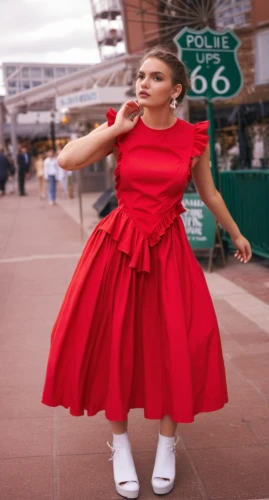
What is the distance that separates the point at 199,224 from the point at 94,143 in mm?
5768

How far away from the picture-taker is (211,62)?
8516 millimetres

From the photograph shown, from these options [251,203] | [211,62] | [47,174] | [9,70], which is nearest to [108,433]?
[251,203]

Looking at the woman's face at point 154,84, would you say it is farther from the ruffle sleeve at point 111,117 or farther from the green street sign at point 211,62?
the green street sign at point 211,62

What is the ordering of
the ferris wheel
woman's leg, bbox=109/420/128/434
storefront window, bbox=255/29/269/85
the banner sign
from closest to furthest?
woman's leg, bbox=109/420/128/434, the ferris wheel, storefront window, bbox=255/29/269/85, the banner sign

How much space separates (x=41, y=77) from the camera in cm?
8500

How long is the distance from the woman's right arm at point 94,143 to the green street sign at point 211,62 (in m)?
5.66

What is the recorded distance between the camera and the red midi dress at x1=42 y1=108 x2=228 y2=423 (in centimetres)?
A: 296

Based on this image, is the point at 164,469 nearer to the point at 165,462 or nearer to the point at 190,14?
the point at 165,462

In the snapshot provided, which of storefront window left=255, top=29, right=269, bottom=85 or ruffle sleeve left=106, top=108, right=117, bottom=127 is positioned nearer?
ruffle sleeve left=106, top=108, right=117, bottom=127

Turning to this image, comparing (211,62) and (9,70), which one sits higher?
(9,70)

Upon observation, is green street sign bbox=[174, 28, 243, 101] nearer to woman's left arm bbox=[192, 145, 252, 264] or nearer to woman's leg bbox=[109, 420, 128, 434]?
woman's left arm bbox=[192, 145, 252, 264]

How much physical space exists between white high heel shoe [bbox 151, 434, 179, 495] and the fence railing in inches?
216

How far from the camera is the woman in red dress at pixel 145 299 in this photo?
2.95m

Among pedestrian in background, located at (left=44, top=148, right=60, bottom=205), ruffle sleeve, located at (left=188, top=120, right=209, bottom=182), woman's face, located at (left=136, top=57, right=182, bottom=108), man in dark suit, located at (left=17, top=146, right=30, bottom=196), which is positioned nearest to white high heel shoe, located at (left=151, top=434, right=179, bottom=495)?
ruffle sleeve, located at (left=188, top=120, right=209, bottom=182)
